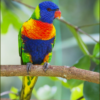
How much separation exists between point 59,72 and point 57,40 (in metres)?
1.14

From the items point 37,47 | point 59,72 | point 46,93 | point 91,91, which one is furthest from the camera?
point 46,93

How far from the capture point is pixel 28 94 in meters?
1.50

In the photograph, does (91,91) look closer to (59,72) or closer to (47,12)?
(59,72)

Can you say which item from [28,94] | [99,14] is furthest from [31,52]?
[99,14]

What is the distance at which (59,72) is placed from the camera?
1.09m

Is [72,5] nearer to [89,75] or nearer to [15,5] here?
[15,5]

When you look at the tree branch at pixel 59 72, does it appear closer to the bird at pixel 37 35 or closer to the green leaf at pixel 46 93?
the bird at pixel 37 35

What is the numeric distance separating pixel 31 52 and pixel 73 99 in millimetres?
562

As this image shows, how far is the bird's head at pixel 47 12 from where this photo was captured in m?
1.44

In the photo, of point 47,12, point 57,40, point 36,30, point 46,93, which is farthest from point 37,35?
point 57,40

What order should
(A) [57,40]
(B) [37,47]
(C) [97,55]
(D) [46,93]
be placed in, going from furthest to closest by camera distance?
(A) [57,40]
(D) [46,93]
(B) [37,47]
(C) [97,55]

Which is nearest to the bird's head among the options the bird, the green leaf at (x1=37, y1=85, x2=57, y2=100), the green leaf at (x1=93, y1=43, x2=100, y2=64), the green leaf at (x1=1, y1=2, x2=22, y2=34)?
the bird

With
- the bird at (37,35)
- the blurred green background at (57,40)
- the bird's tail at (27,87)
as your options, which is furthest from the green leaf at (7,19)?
the bird's tail at (27,87)

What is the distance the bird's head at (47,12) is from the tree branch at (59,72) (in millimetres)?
515
